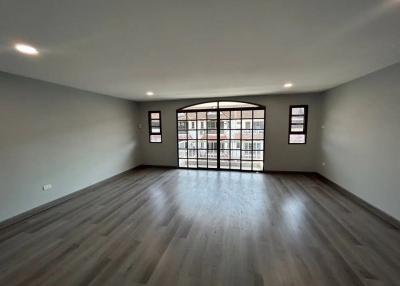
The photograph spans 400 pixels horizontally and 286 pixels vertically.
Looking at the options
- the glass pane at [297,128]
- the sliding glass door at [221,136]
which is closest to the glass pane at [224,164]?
the sliding glass door at [221,136]

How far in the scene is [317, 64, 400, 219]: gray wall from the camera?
9.75ft

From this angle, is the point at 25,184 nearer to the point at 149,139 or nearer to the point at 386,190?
the point at 149,139

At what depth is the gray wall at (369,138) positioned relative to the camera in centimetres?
297

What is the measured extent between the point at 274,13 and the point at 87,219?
152 inches

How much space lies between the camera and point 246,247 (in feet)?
7.93

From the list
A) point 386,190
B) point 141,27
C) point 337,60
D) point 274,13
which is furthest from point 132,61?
point 386,190

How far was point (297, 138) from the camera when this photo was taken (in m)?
5.82

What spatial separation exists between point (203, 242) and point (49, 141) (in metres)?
3.60

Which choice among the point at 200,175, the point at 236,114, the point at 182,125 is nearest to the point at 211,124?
the point at 236,114

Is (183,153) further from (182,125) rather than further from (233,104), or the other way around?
(233,104)

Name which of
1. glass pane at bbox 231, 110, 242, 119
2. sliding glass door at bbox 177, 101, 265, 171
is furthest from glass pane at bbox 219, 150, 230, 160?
glass pane at bbox 231, 110, 242, 119

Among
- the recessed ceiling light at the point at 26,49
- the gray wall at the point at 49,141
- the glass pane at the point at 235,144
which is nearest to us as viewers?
the recessed ceiling light at the point at 26,49

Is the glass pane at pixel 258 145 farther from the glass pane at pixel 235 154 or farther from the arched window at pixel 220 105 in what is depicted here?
the arched window at pixel 220 105

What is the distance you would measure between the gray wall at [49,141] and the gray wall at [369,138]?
6105mm
